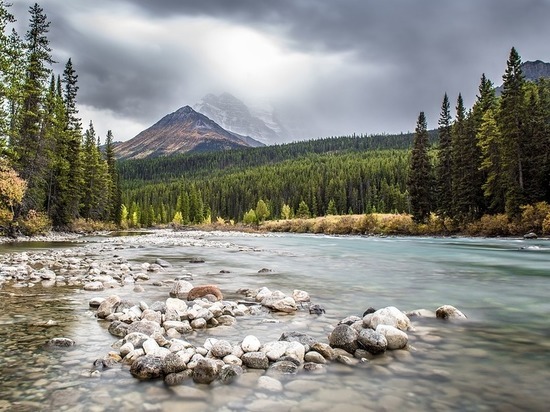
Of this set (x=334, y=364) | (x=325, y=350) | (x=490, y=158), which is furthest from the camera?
(x=490, y=158)

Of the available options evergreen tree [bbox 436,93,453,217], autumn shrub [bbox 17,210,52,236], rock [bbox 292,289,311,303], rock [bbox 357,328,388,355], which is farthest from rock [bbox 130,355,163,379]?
evergreen tree [bbox 436,93,453,217]

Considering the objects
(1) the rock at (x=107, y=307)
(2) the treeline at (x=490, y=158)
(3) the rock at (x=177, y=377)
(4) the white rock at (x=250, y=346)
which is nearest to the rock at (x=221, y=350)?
(4) the white rock at (x=250, y=346)

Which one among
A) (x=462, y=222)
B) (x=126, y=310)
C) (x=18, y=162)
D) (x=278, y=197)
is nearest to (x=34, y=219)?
(x=18, y=162)

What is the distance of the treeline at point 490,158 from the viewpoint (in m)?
38.3

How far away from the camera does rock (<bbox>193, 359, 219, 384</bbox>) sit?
16.0ft

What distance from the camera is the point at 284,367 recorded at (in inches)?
207

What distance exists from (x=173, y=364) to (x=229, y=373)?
0.71 meters

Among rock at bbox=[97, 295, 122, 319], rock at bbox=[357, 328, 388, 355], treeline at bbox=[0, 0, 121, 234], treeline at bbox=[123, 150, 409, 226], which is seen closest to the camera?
rock at bbox=[357, 328, 388, 355]

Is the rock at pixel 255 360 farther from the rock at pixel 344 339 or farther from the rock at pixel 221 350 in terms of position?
Result: the rock at pixel 344 339

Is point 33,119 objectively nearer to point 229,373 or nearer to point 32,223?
point 32,223

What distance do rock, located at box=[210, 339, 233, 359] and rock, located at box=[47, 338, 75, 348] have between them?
2248mm

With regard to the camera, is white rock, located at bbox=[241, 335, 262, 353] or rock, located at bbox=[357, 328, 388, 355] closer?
white rock, located at bbox=[241, 335, 262, 353]

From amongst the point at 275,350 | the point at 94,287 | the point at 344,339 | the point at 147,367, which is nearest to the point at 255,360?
the point at 275,350

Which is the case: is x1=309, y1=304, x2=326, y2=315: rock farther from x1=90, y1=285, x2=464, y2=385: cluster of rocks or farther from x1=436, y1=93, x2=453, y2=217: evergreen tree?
x1=436, y1=93, x2=453, y2=217: evergreen tree
